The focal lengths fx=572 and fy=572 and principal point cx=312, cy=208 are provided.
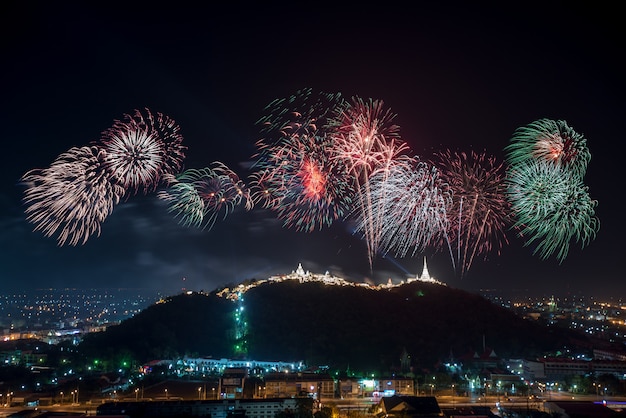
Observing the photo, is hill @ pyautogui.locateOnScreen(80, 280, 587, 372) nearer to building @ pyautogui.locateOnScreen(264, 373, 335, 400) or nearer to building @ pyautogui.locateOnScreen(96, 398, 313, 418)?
building @ pyautogui.locateOnScreen(264, 373, 335, 400)

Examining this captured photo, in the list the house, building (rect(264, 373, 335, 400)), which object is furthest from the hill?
the house

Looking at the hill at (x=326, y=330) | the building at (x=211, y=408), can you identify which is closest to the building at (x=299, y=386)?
the building at (x=211, y=408)

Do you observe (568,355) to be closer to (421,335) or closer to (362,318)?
(421,335)

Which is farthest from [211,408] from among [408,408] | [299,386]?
[408,408]

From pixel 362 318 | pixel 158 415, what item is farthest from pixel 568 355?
pixel 158 415

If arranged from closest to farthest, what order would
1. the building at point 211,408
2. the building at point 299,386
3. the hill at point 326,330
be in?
the building at point 211,408
the building at point 299,386
the hill at point 326,330

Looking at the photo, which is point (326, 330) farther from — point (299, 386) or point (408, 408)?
point (408, 408)

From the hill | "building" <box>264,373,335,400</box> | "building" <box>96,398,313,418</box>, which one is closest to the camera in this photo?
"building" <box>96,398,313,418</box>

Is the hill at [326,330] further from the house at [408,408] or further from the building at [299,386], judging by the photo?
the house at [408,408]
